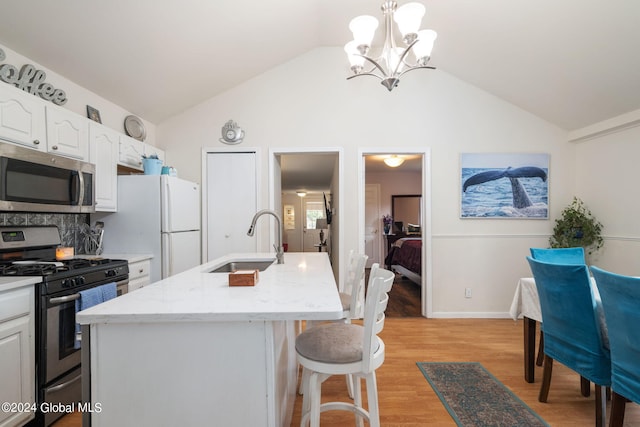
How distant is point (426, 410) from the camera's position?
1945 mm

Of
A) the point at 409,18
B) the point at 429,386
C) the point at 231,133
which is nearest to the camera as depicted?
the point at 409,18

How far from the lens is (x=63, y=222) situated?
2.63 metres

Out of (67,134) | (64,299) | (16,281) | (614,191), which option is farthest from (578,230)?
(67,134)

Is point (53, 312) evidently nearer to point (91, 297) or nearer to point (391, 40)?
point (91, 297)

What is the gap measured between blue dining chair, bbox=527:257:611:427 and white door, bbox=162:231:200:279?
2929mm

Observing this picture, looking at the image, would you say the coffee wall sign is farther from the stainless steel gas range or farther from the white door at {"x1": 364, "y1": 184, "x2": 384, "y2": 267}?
the white door at {"x1": 364, "y1": 184, "x2": 384, "y2": 267}

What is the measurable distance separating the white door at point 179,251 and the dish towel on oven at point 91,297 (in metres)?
0.84

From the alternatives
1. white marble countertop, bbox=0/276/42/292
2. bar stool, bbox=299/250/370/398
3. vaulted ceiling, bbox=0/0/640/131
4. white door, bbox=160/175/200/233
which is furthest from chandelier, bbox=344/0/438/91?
white marble countertop, bbox=0/276/42/292

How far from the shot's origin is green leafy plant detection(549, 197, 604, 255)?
346 centimetres

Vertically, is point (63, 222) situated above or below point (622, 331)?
above

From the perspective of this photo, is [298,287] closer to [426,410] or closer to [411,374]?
[426,410]

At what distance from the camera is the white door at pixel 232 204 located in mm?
→ 3781

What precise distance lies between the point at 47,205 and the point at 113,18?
1413 millimetres

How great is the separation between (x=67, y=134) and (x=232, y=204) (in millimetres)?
1749
